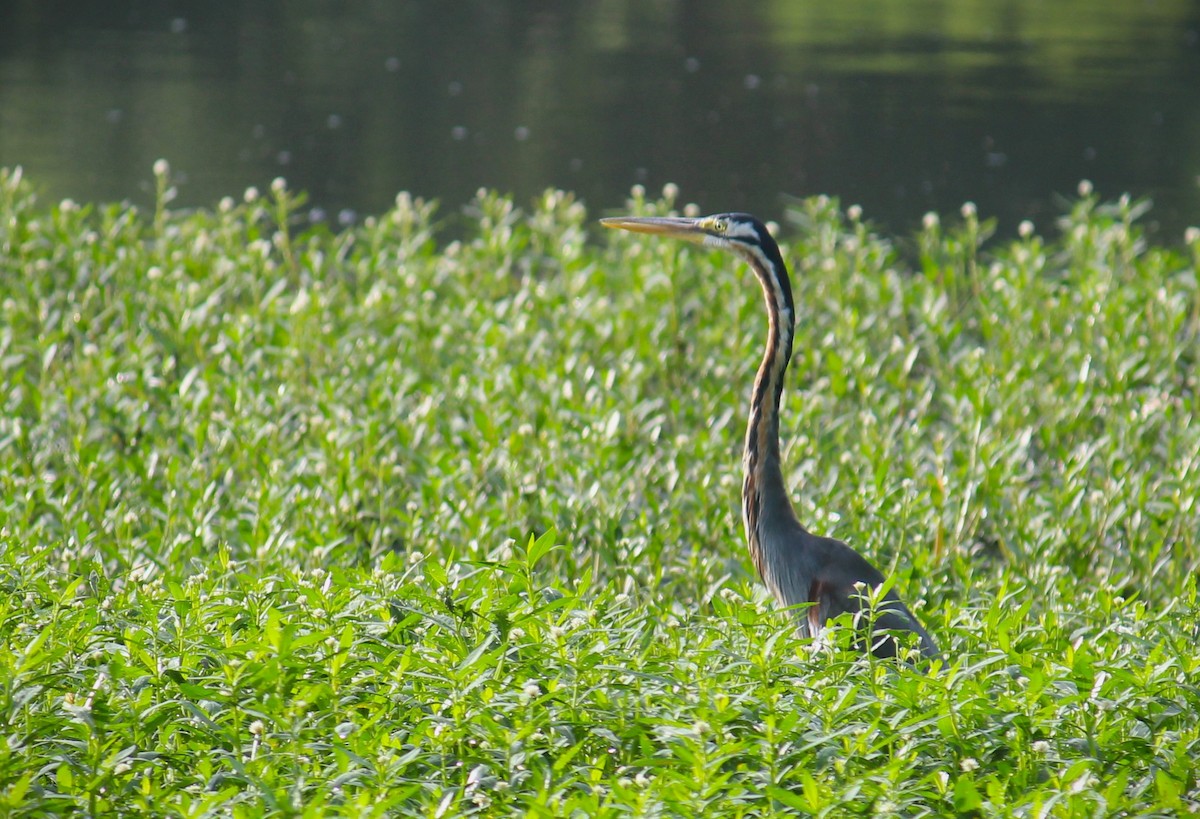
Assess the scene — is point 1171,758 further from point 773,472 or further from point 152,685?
point 152,685

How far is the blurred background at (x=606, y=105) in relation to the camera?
40.6 ft

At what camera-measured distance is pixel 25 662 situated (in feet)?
8.83

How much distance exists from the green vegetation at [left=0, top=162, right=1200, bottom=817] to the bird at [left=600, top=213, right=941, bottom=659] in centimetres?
17

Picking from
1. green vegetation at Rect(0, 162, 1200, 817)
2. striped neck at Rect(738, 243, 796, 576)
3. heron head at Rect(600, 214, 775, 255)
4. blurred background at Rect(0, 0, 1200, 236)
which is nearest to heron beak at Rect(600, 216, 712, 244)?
heron head at Rect(600, 214, 775, 255)

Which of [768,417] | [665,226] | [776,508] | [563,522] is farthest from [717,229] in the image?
[563,522]

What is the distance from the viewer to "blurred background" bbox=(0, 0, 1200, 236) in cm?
1237

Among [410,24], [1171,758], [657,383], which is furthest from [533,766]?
[410,24]

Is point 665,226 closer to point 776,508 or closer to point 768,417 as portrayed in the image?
point 768,417

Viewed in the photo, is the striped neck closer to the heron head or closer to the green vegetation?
the heron head

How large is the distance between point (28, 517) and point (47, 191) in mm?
7359

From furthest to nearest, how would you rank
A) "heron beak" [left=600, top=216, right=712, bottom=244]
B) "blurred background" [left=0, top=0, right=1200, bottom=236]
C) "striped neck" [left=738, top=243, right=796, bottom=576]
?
"blurred background" [left=0, top=0, right=1200, bottom=236] < "heron beak" [left=600, top=216, right=712, bottom=244] < "striped neck" [left=738, top=243, right=796, bottom=576]

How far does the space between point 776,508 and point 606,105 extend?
1219cm

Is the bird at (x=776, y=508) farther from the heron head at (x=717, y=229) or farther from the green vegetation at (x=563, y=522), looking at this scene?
the green vegetation at (x=563, y=522)

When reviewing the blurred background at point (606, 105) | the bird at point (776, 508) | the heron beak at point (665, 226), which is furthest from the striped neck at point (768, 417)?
the blurred background at point (606, 105)
